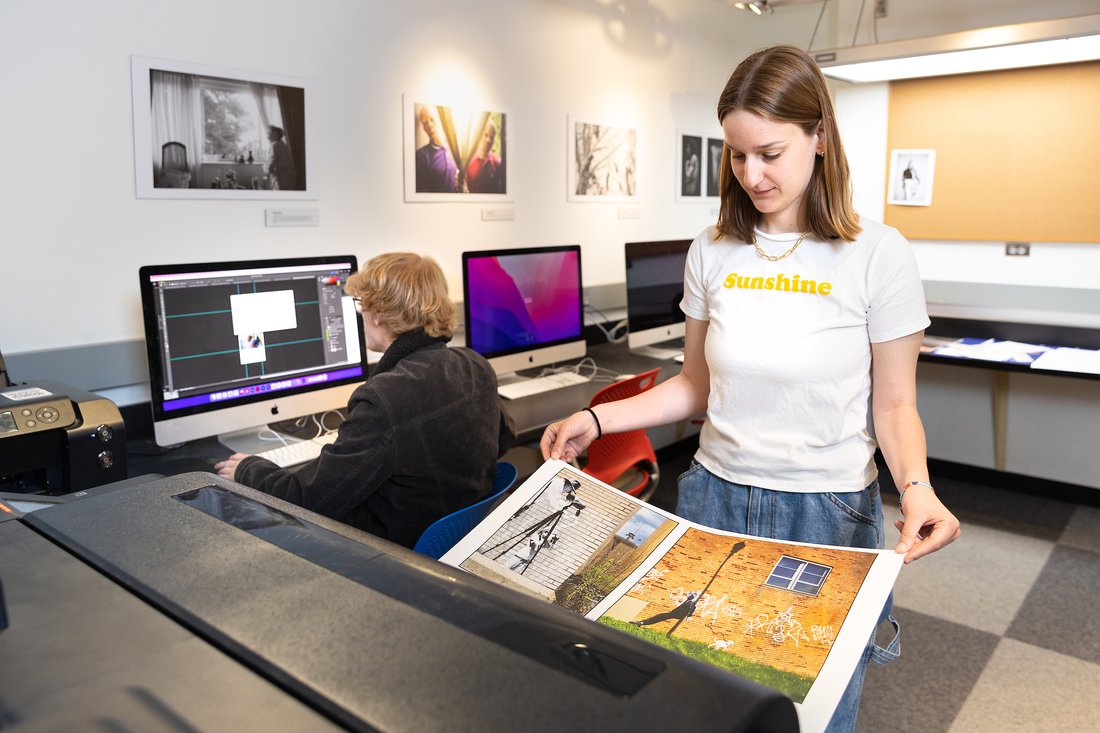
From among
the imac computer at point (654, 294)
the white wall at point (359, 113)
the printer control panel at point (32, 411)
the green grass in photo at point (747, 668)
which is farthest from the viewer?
the imac computer at point (654, 294)

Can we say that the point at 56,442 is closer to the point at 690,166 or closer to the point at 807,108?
the point at 807,108

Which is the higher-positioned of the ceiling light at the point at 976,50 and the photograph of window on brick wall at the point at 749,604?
the ceiling light at the point at 976,50

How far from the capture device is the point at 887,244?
1283 millimetres

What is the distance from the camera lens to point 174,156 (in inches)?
96.9

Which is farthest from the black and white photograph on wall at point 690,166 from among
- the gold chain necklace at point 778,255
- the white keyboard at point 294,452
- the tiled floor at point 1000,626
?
the gold chain necklace at point 778,255

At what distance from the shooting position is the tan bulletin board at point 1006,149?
4.69 metres

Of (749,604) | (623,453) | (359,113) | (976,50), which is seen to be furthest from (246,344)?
(976,50)

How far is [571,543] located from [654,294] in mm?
2774

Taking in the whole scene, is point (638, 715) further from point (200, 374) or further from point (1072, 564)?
point (1072, 564)

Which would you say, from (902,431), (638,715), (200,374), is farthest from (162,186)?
(638,715)

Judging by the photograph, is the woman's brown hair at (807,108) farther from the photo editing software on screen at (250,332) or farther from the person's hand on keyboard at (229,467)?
the photo editing software on screen at (250,332)

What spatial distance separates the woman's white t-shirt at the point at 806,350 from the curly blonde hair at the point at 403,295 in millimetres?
828

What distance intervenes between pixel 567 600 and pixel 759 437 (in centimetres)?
54

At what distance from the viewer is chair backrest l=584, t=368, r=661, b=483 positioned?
263 centimetres
